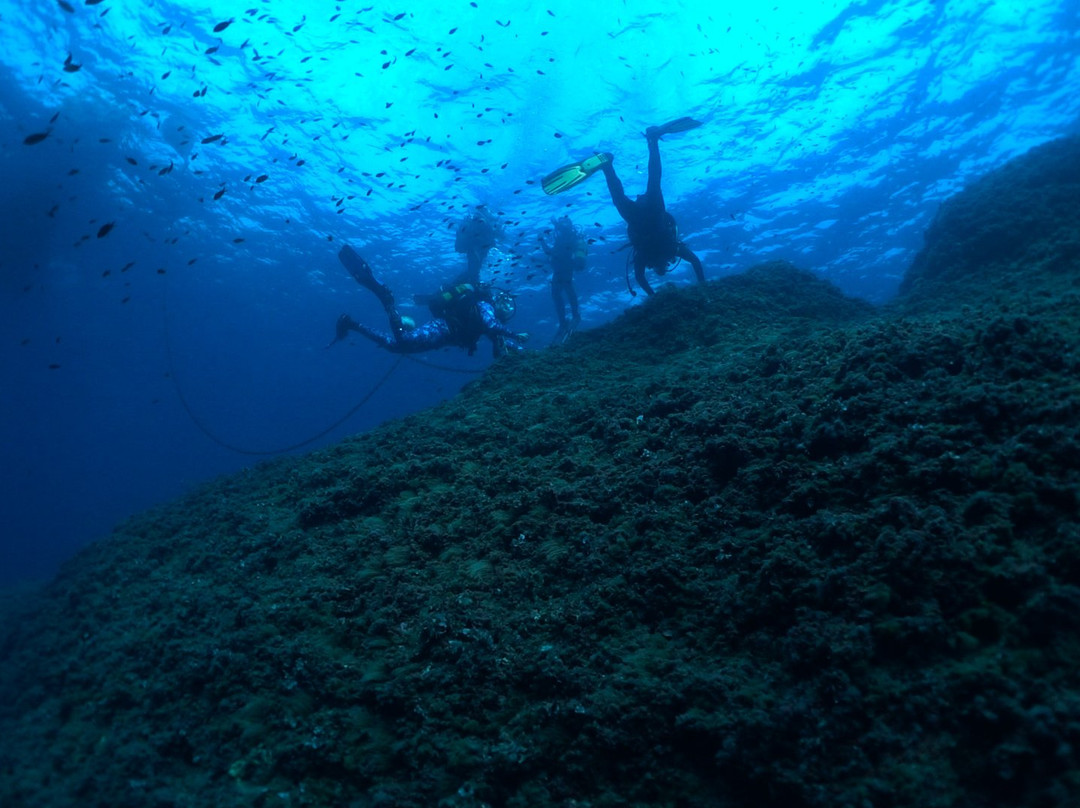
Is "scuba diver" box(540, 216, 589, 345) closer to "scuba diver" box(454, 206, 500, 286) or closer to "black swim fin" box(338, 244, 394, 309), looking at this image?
"scuba diver" box(454, 206, 500, 286)

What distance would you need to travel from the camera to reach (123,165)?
22656mm

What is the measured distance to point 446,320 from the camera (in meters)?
13.7

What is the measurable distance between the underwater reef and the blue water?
1049 cm

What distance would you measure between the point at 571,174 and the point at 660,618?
33.5 ft

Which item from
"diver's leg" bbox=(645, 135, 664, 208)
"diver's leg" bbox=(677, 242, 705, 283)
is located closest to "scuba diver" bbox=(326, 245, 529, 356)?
"diver's leg" bbox=(677, 242, 705, 283)

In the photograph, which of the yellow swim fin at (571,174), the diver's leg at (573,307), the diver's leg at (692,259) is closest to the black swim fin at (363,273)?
the yellow swim fin at (571,174)

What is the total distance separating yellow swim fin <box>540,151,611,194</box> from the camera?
10859 mm

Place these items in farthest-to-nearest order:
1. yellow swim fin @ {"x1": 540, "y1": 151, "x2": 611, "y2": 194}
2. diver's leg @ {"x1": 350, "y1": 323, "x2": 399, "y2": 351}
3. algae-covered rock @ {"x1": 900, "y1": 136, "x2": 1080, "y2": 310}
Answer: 1. diver's leg @ {"x1": 350, "y1": 323, "x2": 399, "y2": 351}
2. yellow swim fin @ {"x1": 540, "y1": 151, "x2": 611, "y2": 194}
3. algae-covered rock @ {"x1": 900, "y1": 136, "x2": 1080, "y2": 310}

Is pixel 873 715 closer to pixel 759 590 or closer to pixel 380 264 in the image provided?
pixel 759 590

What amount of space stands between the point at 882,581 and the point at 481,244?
22.9 meters

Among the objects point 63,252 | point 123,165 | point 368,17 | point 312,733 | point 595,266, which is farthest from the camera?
point 595,266

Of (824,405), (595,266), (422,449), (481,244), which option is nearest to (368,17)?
(481,244)

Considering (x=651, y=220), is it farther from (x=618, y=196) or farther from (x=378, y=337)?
(x=378, y=337)

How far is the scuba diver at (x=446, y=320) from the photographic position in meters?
12.6
